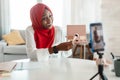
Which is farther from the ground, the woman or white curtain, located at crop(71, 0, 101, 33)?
white curtain, located at crop(71, 0, 101, 33)

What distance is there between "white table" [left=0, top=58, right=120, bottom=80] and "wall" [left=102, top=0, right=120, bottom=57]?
2.97 metres

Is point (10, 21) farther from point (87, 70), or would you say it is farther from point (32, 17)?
point (87, 70)

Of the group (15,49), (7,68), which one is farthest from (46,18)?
(15,49)

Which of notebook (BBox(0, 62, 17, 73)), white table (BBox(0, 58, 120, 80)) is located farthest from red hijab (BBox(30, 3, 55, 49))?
notebook (BBox(0, 62, 17, 73))

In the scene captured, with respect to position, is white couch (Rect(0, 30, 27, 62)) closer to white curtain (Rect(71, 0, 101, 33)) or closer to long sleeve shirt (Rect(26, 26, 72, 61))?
white curtain (Rect(71, 0, 101, 33))

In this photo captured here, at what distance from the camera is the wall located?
Answer: 15.0 feet

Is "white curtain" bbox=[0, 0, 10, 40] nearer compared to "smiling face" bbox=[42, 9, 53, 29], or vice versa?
"smiling face" bbox=[42, 9, 53, 29]

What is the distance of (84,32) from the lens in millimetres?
Answer: 4707

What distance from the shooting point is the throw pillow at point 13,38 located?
5.09m

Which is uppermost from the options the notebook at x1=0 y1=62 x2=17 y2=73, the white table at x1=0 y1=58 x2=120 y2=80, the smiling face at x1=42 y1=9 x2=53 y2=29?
the smiling face at x1=42 y1=9 x2=53 y2=29

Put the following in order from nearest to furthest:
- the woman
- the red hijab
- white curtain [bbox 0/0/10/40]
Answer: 1. the woman
2. the red hijab
3. white curtain [bbox 0/0/10/40]

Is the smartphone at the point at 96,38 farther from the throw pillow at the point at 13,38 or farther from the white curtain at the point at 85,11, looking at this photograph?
the throw pillow at the point at 13,38

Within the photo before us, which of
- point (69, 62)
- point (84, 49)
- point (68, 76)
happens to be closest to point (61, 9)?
point (84, 49)

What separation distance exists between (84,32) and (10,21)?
193 centimetres
